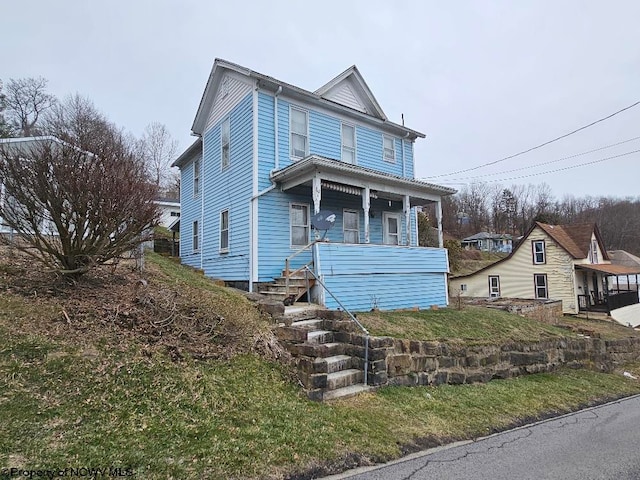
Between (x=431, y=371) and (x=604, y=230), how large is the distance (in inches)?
2644

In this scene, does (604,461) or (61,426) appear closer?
(61,426)

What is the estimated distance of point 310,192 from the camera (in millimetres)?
12062

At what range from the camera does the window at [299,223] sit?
11710 millimetres

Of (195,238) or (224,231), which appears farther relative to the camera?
(195,238)

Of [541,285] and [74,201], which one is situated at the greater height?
[74,201]

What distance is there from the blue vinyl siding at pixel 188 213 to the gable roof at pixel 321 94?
240 centimetres

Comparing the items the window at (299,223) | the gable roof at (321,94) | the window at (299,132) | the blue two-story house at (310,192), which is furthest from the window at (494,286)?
the window at (299,132)

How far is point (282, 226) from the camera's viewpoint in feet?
37.4

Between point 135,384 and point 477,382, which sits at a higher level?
point 135,384

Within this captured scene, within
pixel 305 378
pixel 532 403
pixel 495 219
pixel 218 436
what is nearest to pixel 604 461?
pixel 532 403

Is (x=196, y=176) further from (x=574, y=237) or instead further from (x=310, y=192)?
(x=574, y=237)

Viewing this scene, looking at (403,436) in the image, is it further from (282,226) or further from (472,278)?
(472,278)

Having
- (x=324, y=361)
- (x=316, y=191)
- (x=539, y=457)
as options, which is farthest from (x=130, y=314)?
(x=539, y=457)

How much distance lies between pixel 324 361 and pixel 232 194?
8025 millimetres
